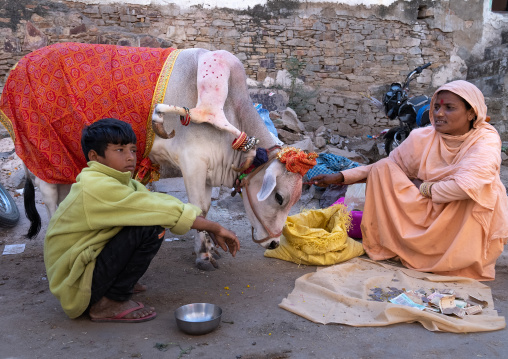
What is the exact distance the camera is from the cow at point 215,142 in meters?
3.27

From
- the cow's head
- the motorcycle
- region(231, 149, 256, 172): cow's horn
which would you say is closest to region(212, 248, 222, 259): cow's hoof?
the cow's head

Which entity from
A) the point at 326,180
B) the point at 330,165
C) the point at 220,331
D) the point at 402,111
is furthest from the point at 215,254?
the point at 402,111

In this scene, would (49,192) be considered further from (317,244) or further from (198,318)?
(317,244)

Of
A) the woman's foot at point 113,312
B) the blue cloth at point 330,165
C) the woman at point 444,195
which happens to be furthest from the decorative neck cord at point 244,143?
the blue cloth at point 330,165

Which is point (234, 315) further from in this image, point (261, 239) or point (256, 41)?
point (256, 41)

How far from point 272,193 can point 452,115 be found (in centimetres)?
158

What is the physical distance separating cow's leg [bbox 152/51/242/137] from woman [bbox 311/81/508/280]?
106cm

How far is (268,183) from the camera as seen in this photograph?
313cm

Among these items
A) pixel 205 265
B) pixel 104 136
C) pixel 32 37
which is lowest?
pixel 205 265

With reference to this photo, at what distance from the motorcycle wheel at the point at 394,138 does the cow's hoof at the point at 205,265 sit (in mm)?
5001

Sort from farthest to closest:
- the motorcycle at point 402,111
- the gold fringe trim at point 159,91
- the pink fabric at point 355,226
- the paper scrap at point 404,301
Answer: the motorcycle at point 402,111 → the pink fabric at point 355,226 → the gold fringe trim at point 159,91 → the paper scrap at point 404,301

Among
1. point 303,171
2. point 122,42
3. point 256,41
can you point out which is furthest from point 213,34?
point 303,171

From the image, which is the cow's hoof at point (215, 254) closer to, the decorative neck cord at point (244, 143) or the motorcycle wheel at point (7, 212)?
the decorative neck cord at point (244, 143)

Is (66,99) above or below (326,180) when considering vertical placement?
above
